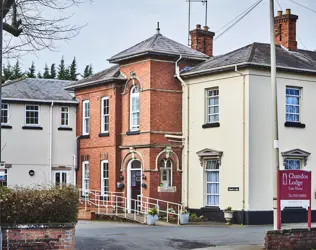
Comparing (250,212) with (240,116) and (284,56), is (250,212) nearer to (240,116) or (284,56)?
(240,116)

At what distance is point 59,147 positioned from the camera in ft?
137

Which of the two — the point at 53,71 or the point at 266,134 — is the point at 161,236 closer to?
the point at 266,134

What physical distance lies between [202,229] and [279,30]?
43.8 ft

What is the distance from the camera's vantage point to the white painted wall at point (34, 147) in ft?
133

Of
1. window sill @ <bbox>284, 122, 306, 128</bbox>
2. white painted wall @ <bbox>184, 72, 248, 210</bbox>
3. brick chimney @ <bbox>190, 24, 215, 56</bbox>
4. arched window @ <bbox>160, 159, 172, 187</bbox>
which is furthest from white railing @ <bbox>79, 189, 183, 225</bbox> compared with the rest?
brick chimney @ <bbox>190, 24, 215, 56</bbox>

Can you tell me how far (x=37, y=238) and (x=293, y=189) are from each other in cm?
883

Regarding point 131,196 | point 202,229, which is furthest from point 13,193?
point 131,196

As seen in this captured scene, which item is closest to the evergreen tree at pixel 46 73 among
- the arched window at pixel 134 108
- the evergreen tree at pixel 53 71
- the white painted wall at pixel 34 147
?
the evergreen tree at pixel 53 71

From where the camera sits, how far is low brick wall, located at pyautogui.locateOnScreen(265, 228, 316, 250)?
68.8 ft

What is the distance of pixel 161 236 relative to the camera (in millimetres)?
25656

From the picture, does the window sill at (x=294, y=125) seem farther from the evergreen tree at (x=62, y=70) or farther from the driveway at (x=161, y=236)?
the evergreen tree at (x=62, y=70)

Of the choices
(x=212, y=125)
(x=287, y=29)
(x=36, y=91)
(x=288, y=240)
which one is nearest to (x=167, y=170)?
(x=212, y=125)

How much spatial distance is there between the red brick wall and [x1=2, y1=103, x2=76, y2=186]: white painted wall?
2346cm

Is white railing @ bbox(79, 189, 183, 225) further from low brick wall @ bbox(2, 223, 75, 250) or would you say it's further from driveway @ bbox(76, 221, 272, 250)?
low brick wall @ bbox(2, 223, 75, 250)
